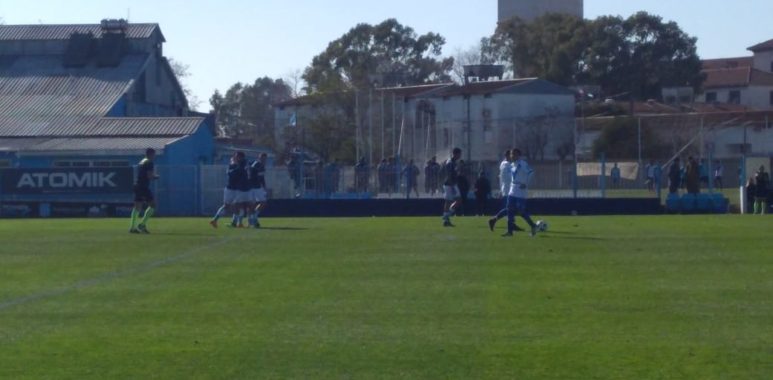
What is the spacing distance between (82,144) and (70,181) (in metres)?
7.65

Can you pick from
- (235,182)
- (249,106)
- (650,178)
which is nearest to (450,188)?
(235,182)

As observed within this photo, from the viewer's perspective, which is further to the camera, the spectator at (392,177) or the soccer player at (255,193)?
the spectator at (392,177)

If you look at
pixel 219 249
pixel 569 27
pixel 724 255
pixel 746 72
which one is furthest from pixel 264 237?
pixel 746 72

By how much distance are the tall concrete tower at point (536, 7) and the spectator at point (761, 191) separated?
71.0 metres

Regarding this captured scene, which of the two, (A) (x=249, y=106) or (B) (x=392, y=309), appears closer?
(B) (x=392, y=309)

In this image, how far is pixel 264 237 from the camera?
84.5 feet

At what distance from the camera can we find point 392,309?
46.1 ft

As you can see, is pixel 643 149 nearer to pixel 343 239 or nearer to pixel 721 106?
pixel 721 106

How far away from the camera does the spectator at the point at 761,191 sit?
3925 cm

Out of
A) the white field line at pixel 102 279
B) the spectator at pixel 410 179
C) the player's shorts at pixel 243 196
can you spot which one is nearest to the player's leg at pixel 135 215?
the player's shorts at pixel 243 196

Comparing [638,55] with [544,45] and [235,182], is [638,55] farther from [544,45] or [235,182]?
[235,182]

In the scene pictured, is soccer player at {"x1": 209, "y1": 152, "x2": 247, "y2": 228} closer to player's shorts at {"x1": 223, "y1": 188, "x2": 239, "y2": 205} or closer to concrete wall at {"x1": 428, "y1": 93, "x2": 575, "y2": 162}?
player's shorts at {"x1": 223, "y1": 188, "x2": 239, "y2": 205}

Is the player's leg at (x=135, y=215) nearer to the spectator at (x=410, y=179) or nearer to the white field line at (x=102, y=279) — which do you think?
the white field line at (x=102, y=279)

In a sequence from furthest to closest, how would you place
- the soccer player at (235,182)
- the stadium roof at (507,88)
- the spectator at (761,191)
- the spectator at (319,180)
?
1. the stadium roof at (507,88)
2. the spectator at (319,180)
3. the spectator at (761,191)
4. the soccer player at (235,182)
